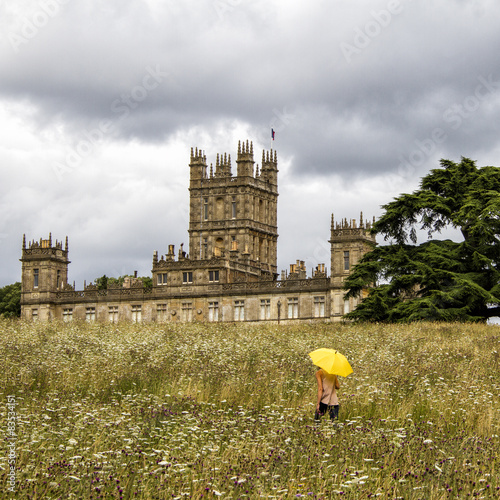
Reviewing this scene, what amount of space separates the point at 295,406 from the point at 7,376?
18.4 feet

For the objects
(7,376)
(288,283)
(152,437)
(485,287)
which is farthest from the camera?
(288,283)

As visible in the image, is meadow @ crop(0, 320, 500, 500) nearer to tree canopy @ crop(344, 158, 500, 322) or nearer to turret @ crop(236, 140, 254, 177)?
tree canopy @ crop(344, 158, 500, 322)

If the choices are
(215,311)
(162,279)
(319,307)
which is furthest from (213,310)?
(319,307)

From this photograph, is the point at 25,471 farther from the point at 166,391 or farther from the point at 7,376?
the point at 7,376

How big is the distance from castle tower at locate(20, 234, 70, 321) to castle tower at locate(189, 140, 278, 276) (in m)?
17.1

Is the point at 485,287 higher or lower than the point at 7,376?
higher

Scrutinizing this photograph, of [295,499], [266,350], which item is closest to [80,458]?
[295,499]

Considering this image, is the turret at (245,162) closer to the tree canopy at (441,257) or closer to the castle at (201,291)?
the castle at (201,291)

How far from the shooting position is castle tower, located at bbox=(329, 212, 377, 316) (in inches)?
2525

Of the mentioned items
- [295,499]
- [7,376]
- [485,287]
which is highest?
[485,287]

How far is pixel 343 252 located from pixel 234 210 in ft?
87.9

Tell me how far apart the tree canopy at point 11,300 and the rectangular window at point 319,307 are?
35.4 metres

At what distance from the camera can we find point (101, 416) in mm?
13352

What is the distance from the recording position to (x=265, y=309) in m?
66.8
